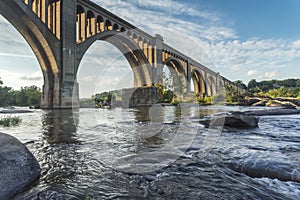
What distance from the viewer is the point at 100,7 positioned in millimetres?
23297

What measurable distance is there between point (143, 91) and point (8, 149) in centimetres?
2602

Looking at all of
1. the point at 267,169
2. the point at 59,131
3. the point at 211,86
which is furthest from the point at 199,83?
the point at 267,169

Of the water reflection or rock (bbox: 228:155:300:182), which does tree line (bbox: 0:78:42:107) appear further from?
rock (bbox: 228:155:300:182)

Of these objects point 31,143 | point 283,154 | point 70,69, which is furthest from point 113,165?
point 70,69

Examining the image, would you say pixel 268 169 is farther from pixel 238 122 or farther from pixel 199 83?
pixel 199 83

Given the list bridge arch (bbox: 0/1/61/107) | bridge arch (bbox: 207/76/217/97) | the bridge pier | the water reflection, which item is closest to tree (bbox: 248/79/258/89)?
bridge arch (bbox: 207/76/217/97)

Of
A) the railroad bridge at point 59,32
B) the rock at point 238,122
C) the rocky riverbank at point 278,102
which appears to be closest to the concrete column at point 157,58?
the railroad bridge at point 59,32

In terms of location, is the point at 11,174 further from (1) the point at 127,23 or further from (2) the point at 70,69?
(1) the point at 127,23

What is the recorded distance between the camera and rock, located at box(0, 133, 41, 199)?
4.79 ft

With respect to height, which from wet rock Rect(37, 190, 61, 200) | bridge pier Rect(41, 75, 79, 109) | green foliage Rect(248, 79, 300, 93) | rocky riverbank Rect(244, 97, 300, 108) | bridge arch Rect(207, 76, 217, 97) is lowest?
wet rock Rect(37, 190, 61, 200)

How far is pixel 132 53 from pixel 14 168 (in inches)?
1326

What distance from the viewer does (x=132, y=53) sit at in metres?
34.0

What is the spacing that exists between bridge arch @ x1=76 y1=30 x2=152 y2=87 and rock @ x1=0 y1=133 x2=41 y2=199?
23124mm

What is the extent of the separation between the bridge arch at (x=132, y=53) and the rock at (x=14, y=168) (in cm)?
2312
